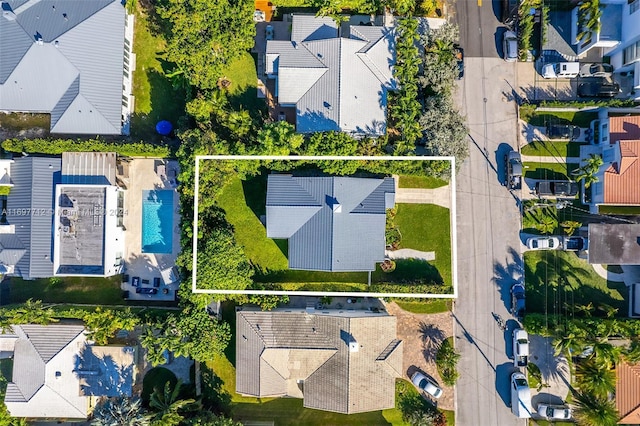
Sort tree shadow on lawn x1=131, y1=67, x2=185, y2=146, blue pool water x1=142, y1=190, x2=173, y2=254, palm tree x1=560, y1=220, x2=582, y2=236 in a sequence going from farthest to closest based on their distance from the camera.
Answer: tree shadow on lawn x1=131, y1=67, x2=185, y2=146, blue pool water x1=142, y1=190, x2=173, y2=254, palm tree x1=560, y1=220, x2=582, y2=236

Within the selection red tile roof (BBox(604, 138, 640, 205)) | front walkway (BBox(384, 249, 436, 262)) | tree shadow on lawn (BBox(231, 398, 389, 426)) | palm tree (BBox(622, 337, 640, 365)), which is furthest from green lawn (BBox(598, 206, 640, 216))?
tree shadow on lawn (BBox(231, 398, 389, 426))

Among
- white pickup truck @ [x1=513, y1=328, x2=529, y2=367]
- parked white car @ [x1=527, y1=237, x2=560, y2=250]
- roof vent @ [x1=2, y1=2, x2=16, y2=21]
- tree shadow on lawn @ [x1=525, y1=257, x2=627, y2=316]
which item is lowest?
white pickup truck @ [x1=513, y1=328, x2=529, y2=367]

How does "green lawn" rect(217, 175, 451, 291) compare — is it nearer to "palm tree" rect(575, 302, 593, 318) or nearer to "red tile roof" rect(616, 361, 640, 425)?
"palm tree" rect(575, 302, 593, 318)

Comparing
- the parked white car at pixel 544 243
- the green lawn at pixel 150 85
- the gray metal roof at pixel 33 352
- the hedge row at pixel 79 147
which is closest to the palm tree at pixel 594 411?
the parked white car at pixel 544 243

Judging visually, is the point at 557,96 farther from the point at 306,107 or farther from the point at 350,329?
the point at 350,329

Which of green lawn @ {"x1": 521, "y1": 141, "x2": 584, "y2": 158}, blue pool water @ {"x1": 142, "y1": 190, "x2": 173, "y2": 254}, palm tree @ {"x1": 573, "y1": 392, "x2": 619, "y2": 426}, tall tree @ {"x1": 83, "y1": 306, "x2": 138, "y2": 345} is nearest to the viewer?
palm tree @ {"x1": 573, "y1": 392, "x2": 619, "y2": 426}

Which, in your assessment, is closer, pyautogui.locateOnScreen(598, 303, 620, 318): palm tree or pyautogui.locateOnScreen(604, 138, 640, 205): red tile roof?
pyautogui.locateOnScreen(604, 138, 640, 205): red tile roof
